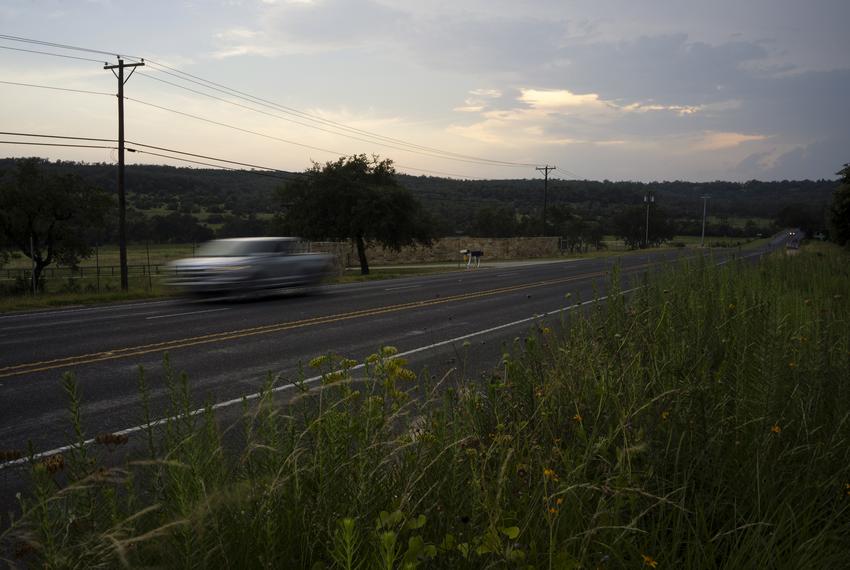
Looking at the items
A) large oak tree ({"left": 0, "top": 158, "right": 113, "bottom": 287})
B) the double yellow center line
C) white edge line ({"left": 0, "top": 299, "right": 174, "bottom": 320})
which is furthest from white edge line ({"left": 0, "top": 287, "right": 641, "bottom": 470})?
large oak tree ({"left": 0, "top": 158, "right": 113, "bottom": 287})

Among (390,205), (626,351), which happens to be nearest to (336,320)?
(626,351)

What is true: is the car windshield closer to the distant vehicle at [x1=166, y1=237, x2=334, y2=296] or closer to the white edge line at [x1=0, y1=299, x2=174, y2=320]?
the distant vehicle at [x1=166, y1=237, x2=334, y2=296]

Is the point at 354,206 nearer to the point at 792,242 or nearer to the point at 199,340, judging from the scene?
the point at 199,340

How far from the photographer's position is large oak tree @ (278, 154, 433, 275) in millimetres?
42438

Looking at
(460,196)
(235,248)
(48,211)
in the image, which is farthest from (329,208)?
(460,196)

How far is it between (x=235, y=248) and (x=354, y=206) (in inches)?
933

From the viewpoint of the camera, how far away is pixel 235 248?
63.2 feet

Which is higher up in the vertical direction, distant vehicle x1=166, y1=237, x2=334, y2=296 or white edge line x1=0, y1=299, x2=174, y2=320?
distant vehicle x1=166, y1=237, x2=334, y2=296

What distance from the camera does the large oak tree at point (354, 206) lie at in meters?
42.4

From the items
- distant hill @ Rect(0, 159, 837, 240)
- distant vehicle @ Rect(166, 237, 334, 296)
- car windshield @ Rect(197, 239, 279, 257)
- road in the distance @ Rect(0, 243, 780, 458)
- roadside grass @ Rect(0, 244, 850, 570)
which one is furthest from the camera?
distant hill @ Rect(0, 159, 837, 240)

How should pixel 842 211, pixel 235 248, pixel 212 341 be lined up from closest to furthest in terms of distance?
pixel 212 341, pixel 235 248, pixel 842 211

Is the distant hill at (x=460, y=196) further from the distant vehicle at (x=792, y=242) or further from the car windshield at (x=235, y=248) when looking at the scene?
the car windshield at (x=235, y=248)

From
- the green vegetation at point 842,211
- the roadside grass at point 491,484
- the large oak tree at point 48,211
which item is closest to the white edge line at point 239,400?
the roadside grass at point 491,484

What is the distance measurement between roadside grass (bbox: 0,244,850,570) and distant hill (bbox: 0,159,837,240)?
118 feet
